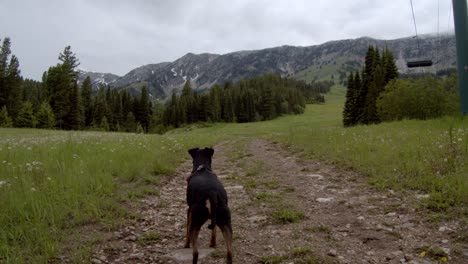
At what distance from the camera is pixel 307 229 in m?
5.46

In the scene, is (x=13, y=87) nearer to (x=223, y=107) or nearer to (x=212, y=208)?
(x=223, y=107)

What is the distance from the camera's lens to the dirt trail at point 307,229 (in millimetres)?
4445

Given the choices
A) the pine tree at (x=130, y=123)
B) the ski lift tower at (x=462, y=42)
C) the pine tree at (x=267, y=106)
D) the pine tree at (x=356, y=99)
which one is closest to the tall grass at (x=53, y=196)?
the ski lift tower at (x=462, y=42)

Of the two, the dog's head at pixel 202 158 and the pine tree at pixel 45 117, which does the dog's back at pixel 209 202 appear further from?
the pine tree at pixel 45 117

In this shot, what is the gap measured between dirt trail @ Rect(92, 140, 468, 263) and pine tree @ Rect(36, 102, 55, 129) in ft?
227

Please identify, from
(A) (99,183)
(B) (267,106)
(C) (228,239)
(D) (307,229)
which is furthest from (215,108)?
(C) (228,239)

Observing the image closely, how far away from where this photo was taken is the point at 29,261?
3.98m

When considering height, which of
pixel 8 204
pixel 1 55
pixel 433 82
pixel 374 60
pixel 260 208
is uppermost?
pixel 1 55

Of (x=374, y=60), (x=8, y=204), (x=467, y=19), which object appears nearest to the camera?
(x=8, y=204)

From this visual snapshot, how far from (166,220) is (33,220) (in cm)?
230

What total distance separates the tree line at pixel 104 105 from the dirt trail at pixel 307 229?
234ft

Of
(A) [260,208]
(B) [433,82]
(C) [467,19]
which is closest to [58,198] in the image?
(A) [260,208]

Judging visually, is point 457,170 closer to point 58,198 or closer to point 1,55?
point 58,198

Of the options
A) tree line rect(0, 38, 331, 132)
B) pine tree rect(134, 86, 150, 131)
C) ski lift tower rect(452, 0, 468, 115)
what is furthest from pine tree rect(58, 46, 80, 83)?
ski lift tower rect(452, 0, 468, 115)
